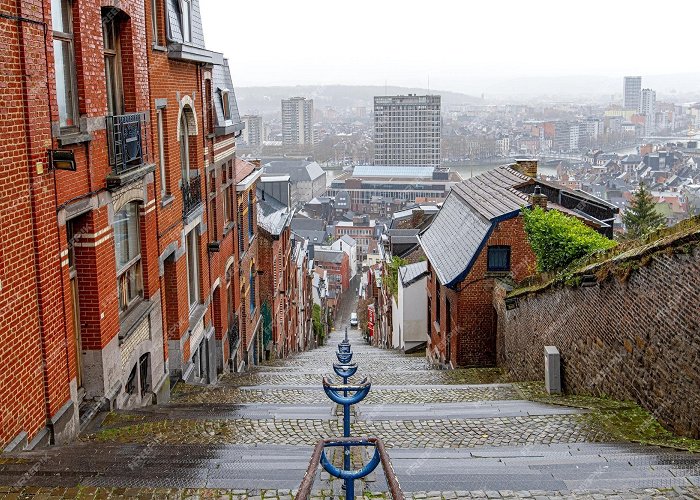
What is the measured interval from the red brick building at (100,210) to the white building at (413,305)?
39.9 feet

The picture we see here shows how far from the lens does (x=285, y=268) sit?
38281 mm

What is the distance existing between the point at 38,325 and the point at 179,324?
739 centimetres

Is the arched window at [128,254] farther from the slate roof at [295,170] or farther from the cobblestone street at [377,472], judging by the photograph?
the slate roof at [295,170]

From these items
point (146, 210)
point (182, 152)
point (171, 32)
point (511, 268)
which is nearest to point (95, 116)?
point (146, 210)

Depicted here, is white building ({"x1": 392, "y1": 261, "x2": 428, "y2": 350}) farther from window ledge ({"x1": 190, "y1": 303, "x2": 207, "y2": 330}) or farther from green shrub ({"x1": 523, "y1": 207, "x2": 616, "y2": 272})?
window ledge ({"x1": 190, "y1": 303, "x2": 207, "y2": 330})

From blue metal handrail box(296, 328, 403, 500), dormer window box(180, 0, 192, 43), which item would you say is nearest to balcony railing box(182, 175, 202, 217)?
dormer window box(180, 0, 192, 43)

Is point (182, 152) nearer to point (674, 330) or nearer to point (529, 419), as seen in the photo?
point (529, 419)

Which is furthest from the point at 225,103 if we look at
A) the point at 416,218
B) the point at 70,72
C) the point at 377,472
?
the point at 416,218

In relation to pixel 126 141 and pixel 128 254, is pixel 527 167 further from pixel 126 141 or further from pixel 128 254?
pixel 126 141

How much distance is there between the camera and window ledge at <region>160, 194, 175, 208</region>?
1485cm

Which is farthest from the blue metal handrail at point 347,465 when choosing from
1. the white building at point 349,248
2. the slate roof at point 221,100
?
the white building at point 349,248

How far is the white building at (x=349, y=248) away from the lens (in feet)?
362

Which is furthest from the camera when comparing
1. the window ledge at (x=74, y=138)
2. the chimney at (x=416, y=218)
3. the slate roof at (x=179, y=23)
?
the chimney at (x=416, y=218)

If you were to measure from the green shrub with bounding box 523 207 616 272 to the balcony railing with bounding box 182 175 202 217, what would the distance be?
8.24m
